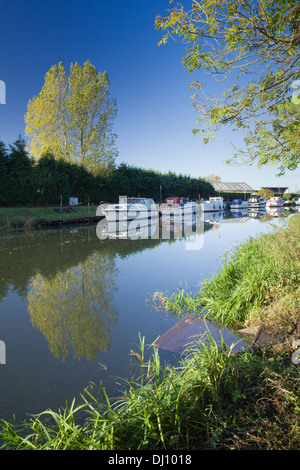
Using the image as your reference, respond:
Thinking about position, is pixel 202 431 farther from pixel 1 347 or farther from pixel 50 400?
pixel 1 347

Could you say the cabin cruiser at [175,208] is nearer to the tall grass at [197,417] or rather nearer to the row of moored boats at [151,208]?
the row of moored boats at [151,208]

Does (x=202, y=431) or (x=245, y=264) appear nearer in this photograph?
(x=202, y=431)

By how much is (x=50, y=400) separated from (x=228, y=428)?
1.75 metres

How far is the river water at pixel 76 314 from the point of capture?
2.97m

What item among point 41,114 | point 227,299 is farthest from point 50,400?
point 41,114

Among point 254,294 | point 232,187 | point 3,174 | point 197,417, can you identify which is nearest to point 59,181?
point 3,174

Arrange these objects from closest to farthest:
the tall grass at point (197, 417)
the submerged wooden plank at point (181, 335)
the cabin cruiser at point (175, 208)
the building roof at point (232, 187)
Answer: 1. the tall grass at point (197, 417)
2. the submerged wooden plank at point (181, 335)
3. the cabin cruiser at point (175, 208)
4. the building roof at point (232, 187)

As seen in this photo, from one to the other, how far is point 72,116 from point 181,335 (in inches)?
1079

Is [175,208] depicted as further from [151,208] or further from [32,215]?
[32,215]

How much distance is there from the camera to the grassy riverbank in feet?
55.4

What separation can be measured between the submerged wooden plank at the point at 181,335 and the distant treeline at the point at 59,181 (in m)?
19.1

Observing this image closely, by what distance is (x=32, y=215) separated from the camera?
752 inches

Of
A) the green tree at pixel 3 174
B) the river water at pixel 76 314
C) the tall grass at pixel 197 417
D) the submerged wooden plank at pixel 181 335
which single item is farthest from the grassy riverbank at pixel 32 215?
the tall grass at pixel 197 417

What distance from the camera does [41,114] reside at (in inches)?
1042
